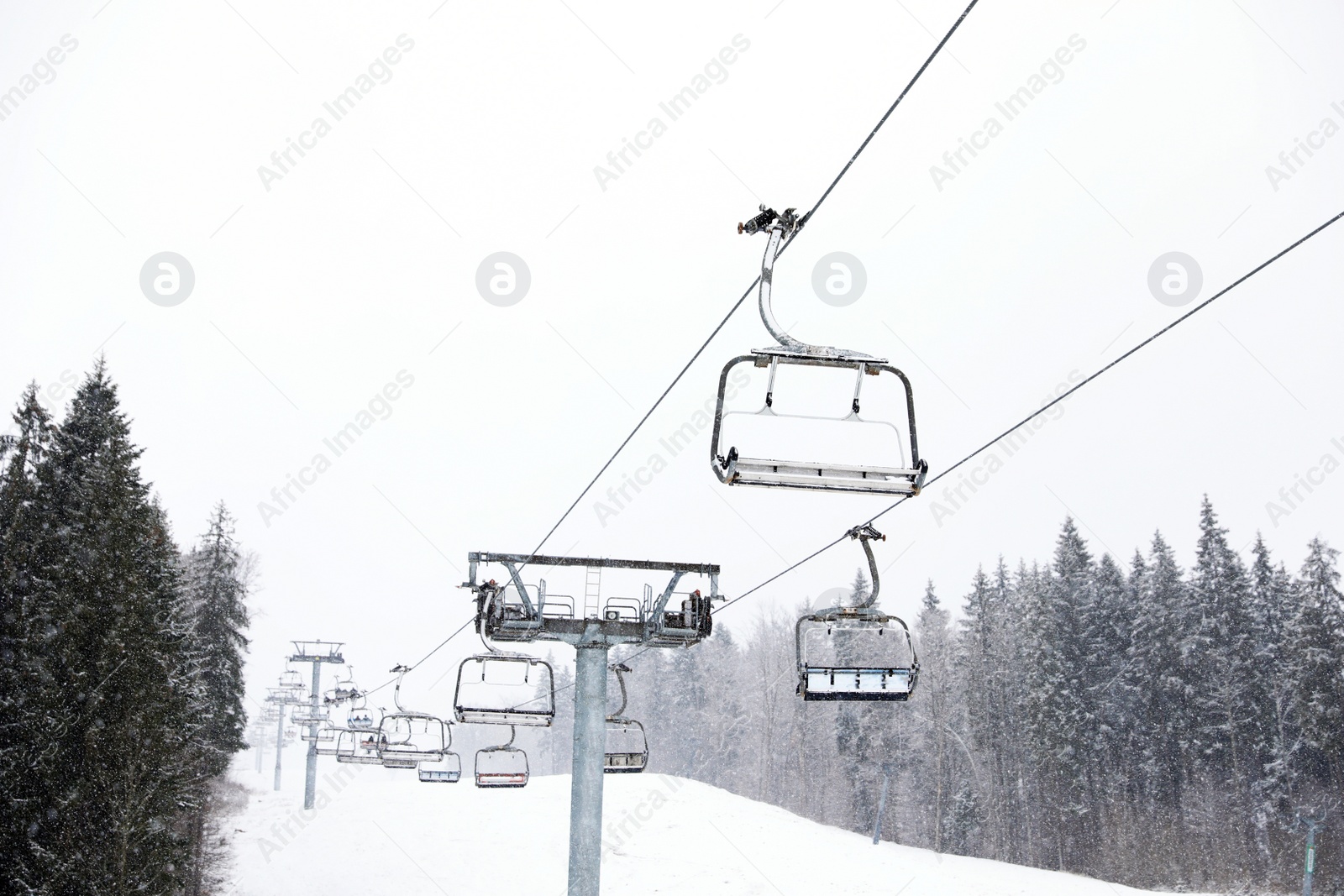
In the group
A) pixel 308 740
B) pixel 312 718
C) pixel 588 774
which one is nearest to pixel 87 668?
pixel 588 774

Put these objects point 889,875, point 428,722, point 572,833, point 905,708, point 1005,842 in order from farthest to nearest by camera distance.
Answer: point 905,708 < point 1005,842 < point 889,875 < point 428,722 < point 572,833

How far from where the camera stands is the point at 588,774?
20.2m

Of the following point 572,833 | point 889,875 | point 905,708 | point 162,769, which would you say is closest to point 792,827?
point 889,875

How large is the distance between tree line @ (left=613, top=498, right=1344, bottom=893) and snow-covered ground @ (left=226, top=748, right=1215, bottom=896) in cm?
780

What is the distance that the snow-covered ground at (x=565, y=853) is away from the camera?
35.1m

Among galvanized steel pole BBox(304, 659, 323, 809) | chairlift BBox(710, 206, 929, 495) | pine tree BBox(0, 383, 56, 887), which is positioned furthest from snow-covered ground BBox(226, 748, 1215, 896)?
chairlift BBox(710, 206, 929, 495)

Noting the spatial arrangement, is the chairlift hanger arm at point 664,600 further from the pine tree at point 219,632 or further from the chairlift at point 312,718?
the chairlift at point 312,718

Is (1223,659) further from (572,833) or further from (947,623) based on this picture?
(572,833)

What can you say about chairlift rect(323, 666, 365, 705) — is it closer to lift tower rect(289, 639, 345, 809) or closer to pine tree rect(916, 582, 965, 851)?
lift tower rect(289, 639, 345, 809)

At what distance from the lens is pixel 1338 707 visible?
37.9 m

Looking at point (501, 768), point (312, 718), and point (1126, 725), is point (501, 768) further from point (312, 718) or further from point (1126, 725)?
point (1126, 725)

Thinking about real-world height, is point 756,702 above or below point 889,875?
above

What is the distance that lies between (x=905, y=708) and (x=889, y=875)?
26265mm

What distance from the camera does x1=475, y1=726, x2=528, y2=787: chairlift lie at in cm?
2158
